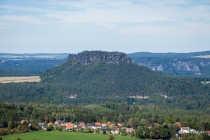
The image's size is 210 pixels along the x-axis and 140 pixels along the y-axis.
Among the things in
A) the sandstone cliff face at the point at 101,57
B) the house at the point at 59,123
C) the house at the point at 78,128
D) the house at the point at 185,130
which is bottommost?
the house at the point at 78,128

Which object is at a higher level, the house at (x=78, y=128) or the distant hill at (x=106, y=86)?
the distant hill at (x=106, y=86)

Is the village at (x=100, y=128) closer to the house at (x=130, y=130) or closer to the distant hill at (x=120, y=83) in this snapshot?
the house at (x=130, y=130)

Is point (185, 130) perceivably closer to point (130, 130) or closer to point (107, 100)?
point (130, 130)

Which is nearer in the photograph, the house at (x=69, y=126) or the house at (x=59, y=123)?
the house at (x=69, y=126)

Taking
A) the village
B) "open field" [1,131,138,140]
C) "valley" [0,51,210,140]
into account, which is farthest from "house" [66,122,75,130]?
"open field" [1,131,138,140]

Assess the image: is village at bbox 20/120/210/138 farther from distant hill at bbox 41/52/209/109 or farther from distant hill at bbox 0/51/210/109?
distant hill at bbox 41/52/209/109

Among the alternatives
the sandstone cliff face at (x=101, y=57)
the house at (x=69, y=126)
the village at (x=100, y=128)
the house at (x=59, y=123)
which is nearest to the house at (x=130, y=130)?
the village at (x=100, y=128)

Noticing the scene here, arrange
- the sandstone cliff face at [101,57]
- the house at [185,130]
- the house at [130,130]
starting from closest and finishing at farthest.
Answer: the house at [185,130] < the house at [130,130] < the sandstone cliff face at [101,57]

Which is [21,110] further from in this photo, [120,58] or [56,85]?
[120,58]

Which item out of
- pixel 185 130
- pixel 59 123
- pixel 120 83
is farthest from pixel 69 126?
pixel 120 83
